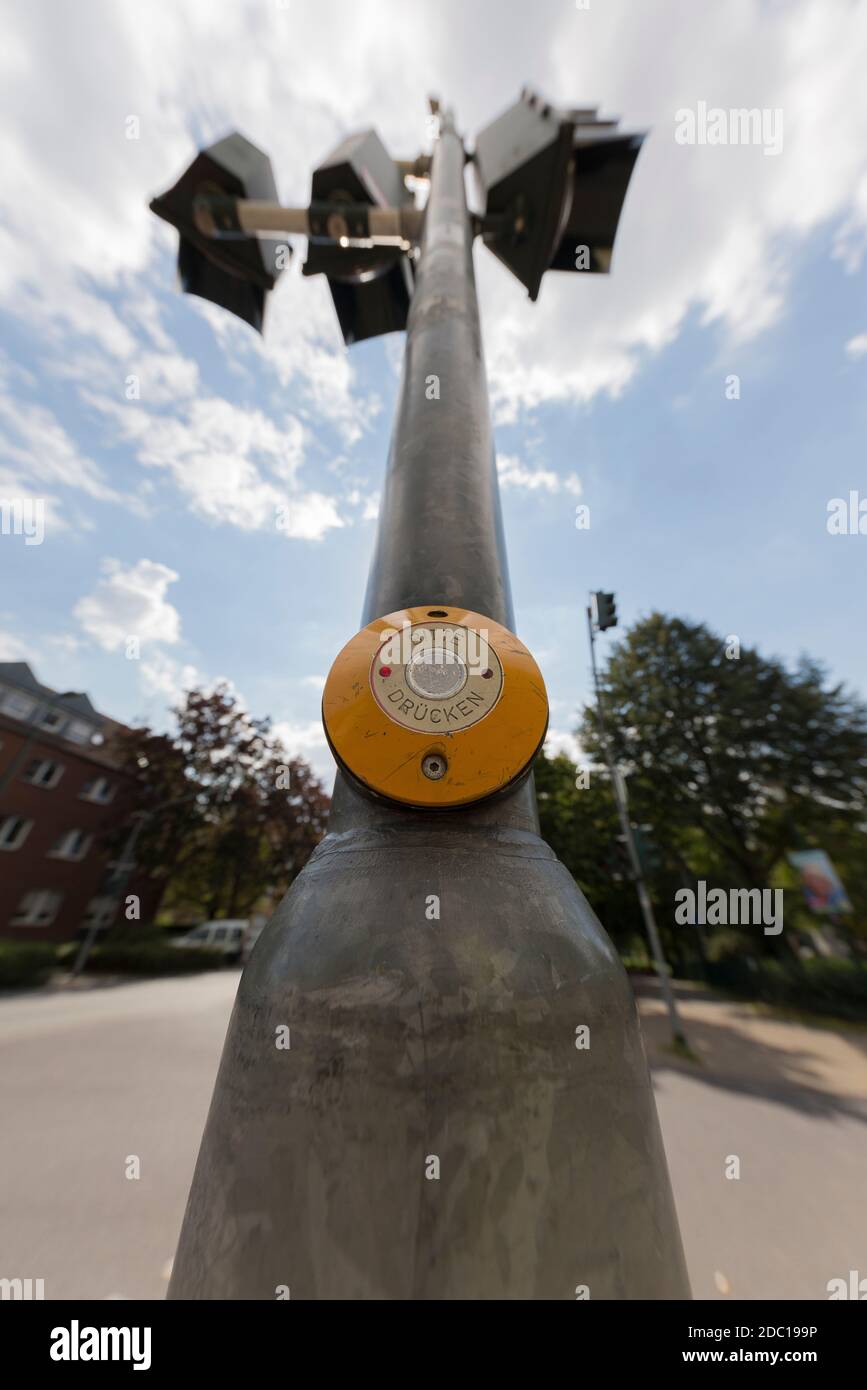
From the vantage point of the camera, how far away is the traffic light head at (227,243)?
5.71m

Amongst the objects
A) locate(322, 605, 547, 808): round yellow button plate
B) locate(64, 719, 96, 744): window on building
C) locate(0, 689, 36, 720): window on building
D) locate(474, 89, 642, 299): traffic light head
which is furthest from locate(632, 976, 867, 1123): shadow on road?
locate(64, 719, 96, 744): window on building

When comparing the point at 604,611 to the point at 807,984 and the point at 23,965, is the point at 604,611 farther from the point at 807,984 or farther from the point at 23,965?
the point at 23,965

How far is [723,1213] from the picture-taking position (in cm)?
481

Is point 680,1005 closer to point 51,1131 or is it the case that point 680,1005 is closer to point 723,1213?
point 723,1213

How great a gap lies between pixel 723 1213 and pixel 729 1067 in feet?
25.4

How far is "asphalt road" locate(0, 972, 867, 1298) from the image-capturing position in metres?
3.85

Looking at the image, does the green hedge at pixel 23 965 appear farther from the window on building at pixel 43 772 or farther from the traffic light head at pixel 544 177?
the traffic light head at pixel 544 177

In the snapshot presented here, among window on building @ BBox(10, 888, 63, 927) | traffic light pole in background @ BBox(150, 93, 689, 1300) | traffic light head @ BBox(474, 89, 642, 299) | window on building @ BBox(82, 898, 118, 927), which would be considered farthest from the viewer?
window on building @ BBox(82, 898, 118, 927)

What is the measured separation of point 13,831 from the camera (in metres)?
21.9

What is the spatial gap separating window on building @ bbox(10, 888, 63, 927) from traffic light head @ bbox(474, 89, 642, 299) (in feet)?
89.7

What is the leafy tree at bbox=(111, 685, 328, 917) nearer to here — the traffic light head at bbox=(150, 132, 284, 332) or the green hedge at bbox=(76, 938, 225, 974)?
the green hedge at bbox=(76, 938, 225, 974)

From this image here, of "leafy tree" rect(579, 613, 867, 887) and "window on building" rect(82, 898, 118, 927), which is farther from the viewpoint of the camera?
"window on building" rect(82, 898, 118, 927)

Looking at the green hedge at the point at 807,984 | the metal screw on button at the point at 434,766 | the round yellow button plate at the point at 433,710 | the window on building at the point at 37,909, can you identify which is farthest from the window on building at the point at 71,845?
the green hedge at the point at 807,984

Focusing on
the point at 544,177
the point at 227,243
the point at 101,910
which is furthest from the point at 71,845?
the point at 544,177
